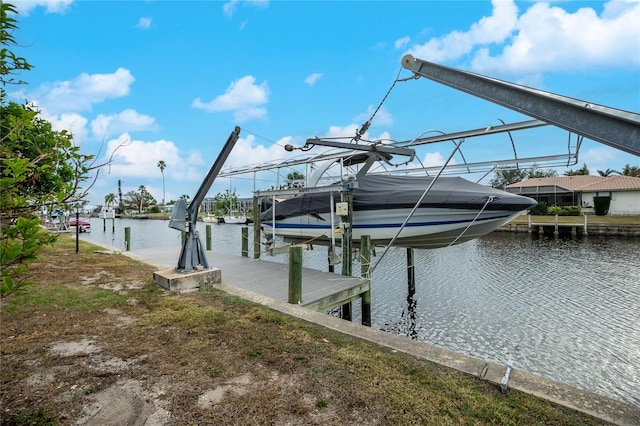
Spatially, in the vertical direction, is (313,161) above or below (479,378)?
above

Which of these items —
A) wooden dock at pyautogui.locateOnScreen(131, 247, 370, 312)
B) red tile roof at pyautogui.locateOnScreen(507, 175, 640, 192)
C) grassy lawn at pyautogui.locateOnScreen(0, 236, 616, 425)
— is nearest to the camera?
grassy lawn at pyautogui.locateOnScreen(0, 236, 616, 425)

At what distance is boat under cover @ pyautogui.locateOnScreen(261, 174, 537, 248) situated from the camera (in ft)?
24.6

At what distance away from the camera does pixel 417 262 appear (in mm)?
14898

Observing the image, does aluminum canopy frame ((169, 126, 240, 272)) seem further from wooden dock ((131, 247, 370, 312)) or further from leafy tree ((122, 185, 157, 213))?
leafy tree ((122, 185, 157, 213))

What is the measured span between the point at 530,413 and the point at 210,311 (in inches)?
155

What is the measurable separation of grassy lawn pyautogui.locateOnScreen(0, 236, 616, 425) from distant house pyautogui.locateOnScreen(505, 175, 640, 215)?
102ft

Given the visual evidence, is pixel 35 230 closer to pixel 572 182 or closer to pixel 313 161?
pixel 313 161

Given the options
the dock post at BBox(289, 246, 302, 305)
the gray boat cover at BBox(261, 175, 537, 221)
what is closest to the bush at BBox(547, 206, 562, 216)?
the gray boat cover at BBox(261, 175, 537, 221)

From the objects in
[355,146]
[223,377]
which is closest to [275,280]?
[355,146]

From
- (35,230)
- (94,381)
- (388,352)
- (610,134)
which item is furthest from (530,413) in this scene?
(94,381)

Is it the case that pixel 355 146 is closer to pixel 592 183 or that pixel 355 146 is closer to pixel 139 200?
pixel 592 183

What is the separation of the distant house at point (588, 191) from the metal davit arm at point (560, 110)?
100 feet

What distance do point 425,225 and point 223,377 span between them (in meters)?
6.23

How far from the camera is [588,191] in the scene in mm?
35500
